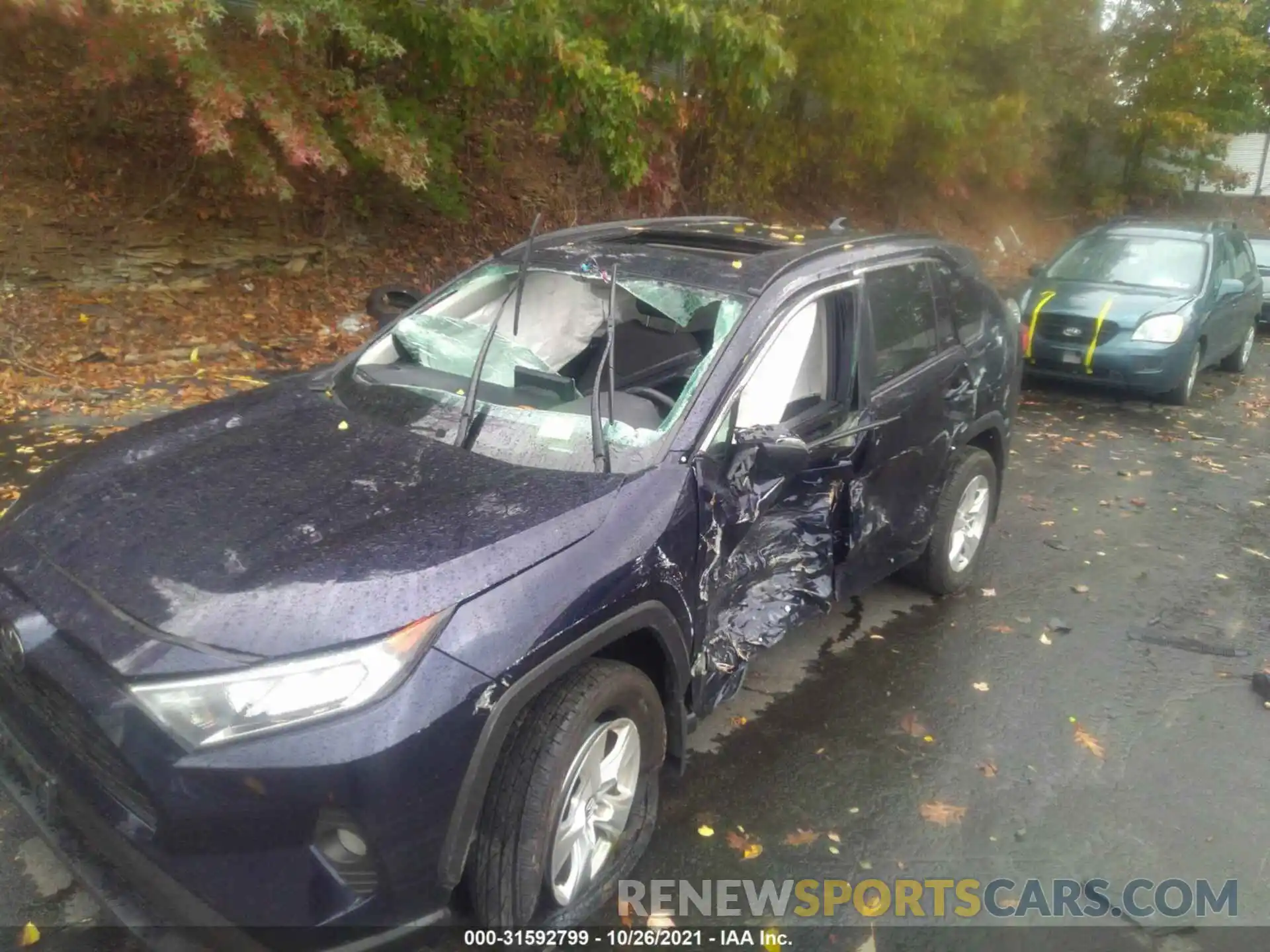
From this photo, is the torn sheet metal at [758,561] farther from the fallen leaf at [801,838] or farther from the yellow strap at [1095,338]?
the yellow strap at [1095,338]

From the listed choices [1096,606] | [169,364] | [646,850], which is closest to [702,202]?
[169,364]

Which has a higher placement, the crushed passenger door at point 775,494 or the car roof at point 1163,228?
the car roof at point 1163,228

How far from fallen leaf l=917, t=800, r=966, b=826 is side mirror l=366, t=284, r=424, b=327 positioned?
2.94 meters

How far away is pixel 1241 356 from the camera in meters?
10.9

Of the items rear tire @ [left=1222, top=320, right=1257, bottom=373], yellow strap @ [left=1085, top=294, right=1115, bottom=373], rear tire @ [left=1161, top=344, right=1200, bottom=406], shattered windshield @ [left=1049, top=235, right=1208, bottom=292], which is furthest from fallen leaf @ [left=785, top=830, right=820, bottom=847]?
rear tire @ [left=1222, top=320, right=1257, bottom=373]

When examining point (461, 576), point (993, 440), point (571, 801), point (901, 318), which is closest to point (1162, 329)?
Result: point (993, 440)

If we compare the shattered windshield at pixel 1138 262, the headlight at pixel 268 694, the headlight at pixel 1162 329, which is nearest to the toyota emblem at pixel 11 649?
the headlight at pixel 268 694

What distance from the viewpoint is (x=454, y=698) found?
2189 mm

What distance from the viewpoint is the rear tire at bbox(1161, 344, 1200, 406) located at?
8898mm

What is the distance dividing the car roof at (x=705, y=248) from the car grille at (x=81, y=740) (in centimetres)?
231

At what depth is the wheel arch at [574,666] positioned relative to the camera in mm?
2225

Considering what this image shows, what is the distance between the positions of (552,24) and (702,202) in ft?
17.2

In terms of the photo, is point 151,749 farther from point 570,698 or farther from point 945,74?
point 945,74

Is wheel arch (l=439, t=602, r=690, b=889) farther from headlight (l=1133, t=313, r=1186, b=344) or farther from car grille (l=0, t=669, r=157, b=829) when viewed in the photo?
headlight (l=1133, t=313, r=1186, b=344)
